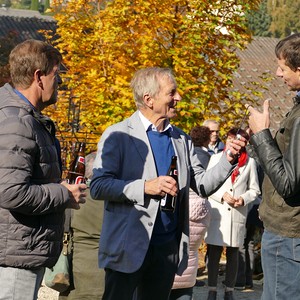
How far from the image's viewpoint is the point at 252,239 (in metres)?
12.4

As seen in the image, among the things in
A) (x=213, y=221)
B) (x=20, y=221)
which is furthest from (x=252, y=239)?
(x=20, y=221)

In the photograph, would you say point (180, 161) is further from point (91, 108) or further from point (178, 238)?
point (91, 108)

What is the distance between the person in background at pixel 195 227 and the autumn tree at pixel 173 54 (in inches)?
61.0

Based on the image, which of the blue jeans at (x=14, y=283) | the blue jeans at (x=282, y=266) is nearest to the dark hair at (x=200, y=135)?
the blue jeans at (x=282, y=266)

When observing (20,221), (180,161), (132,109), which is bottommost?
(20,221)

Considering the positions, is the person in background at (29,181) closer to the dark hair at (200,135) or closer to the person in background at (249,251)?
the dark hair at (200,135)

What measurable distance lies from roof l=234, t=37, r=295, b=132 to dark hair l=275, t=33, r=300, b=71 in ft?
52.1

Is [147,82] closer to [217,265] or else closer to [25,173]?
[25,173]

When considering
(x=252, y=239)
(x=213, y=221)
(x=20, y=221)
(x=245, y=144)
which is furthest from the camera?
(x=252, y=239)

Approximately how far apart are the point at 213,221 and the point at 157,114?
16.1 feet

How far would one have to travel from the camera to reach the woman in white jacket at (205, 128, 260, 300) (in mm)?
10867

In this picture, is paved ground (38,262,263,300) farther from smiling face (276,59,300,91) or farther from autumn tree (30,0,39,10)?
autumn tree (30,0,39,10)

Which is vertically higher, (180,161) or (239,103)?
(239,103)

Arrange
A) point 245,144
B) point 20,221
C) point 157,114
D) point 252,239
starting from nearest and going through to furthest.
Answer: point 20,221 → point 245,144 → point 157,114 → point 252,239
